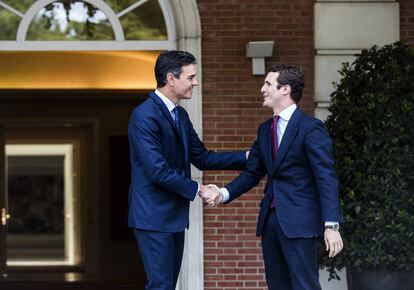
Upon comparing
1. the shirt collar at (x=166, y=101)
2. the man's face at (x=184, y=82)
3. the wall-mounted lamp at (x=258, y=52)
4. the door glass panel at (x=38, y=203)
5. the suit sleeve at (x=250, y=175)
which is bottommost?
the door glass panel at (x=38, y=203)

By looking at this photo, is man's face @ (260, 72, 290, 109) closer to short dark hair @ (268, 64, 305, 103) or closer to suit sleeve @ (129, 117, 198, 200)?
short dark hair @ (268, 64, 305, 103)

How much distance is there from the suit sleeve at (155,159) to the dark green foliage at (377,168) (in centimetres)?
218

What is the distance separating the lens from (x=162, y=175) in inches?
209

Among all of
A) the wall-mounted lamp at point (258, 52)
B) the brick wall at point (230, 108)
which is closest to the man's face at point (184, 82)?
the wall-mounted lamp at point (258, 52)

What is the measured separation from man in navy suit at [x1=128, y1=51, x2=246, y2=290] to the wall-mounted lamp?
117 inches

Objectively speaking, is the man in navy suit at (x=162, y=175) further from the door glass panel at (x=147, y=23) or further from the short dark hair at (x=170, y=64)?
the door glass panel at (x=147, y=23)

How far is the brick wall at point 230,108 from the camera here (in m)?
8.72

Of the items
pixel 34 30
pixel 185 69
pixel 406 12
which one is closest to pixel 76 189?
pixel 34 30

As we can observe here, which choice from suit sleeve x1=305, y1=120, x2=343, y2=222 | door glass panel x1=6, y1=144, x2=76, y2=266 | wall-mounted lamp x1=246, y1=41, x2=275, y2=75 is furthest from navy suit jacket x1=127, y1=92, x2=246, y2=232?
door glass panel x1=6, y1=144, x2=76, y2=266

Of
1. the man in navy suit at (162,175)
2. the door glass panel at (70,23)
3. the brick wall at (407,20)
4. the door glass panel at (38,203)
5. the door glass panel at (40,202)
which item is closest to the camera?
the man in navy suit at (162,175)

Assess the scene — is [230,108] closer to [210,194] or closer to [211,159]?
[211,159]

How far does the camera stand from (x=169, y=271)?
546 cm

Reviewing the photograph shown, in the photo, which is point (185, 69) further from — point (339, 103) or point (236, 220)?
point (236, 220)

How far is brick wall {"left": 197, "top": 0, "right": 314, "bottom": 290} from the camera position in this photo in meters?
8.72
